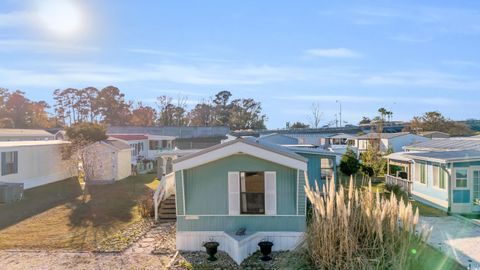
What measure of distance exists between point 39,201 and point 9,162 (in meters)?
3.54

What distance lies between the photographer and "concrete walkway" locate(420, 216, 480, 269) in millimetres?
9648

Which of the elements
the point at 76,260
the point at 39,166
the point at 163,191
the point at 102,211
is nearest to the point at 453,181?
the point at 163,191

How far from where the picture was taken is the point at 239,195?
10805 mm

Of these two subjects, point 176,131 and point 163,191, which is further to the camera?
point 176,131

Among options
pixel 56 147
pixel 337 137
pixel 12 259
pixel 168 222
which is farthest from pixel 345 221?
pixel 337 137

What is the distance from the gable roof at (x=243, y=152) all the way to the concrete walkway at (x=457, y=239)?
3.48 meters

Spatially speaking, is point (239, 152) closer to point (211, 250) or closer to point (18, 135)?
point (211, 250)

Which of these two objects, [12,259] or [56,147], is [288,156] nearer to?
[12,259]

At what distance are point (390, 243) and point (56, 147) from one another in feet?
77.8

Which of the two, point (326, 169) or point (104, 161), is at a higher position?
point (104, 161)

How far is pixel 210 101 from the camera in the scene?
67125 mm

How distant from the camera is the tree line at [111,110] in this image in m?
54.2

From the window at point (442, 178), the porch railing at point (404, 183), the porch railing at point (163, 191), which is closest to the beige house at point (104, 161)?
the porch railing at point (163, 191)

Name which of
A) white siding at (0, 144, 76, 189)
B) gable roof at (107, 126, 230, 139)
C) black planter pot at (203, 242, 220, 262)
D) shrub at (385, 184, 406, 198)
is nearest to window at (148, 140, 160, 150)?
white siding at (0, 144, 76, 189)
